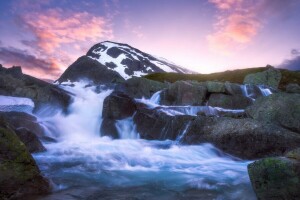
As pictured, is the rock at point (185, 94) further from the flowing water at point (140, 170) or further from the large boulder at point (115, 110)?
the flowing water at point (140, 170)

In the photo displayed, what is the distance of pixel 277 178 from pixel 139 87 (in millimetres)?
26808

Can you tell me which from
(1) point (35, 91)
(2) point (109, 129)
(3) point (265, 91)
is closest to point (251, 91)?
(3) point (265, 91)

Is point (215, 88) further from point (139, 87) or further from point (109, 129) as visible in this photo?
point (109, 129)

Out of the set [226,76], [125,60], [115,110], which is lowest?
[115,110]

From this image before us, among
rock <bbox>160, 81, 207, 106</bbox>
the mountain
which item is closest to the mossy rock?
rock <bbox>160, 81, 207, 106</bbox>

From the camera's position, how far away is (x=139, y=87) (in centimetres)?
3238

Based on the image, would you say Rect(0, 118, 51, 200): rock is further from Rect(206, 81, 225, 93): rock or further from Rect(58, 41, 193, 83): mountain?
Rect(58, 41, 193, 83): mountain

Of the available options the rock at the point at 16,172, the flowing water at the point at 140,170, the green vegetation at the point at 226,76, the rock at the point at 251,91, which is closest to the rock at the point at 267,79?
the rock at the point at 251,91

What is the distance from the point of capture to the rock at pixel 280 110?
14.3 meters

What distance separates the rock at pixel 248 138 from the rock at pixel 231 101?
1102 cm

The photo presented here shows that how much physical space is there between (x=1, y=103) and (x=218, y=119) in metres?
24.0

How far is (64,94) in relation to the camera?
26.9 m

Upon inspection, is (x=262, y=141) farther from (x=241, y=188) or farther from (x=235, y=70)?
(x=235, y=70)

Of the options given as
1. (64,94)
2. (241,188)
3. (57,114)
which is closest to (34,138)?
(241,188)
